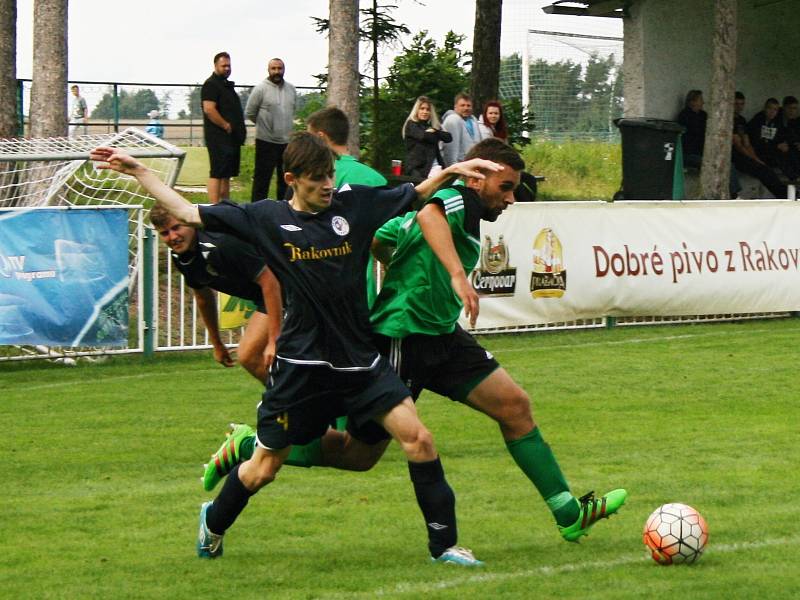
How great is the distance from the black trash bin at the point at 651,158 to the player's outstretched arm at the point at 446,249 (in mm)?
14786

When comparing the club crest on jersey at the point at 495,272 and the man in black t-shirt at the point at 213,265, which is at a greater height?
the man in black t-shirt at the point at 213,265

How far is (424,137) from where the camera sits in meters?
16.1

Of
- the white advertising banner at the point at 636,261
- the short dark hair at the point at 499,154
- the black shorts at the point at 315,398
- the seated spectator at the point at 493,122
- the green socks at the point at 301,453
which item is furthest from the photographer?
the seated spectator at the point at 493,122

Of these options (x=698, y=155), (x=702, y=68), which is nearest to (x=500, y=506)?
(x=698, y=155)

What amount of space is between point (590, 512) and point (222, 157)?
35.3ft

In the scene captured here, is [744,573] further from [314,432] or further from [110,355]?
[110,355]

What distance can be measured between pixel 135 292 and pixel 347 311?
9.69 meters

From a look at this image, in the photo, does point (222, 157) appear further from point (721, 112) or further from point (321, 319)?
point (321, 319)

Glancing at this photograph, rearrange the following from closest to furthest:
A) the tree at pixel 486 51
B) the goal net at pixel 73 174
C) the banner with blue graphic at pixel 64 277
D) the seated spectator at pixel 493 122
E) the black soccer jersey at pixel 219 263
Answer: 1. the black soccer jersey at pixel 219 263
2. the banner with blue graphic at pixel 64 277
3. the goal net at pixel 73 174
4. the seated spectator at pixel 493 122
5. the tree at pixel 486 51

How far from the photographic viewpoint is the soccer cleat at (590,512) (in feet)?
21.0

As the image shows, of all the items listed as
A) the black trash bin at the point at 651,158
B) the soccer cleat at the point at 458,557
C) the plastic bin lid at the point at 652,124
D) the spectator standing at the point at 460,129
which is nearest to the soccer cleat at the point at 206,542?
the soccer cleat at the point at 458,557

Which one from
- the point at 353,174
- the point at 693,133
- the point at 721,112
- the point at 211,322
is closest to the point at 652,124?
the point at 721,112

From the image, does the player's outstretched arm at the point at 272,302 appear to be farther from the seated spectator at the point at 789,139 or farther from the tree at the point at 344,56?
the seated spectator at the point at 789,139

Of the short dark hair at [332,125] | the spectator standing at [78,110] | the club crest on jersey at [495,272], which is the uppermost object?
the spectator standing at [78,110]
